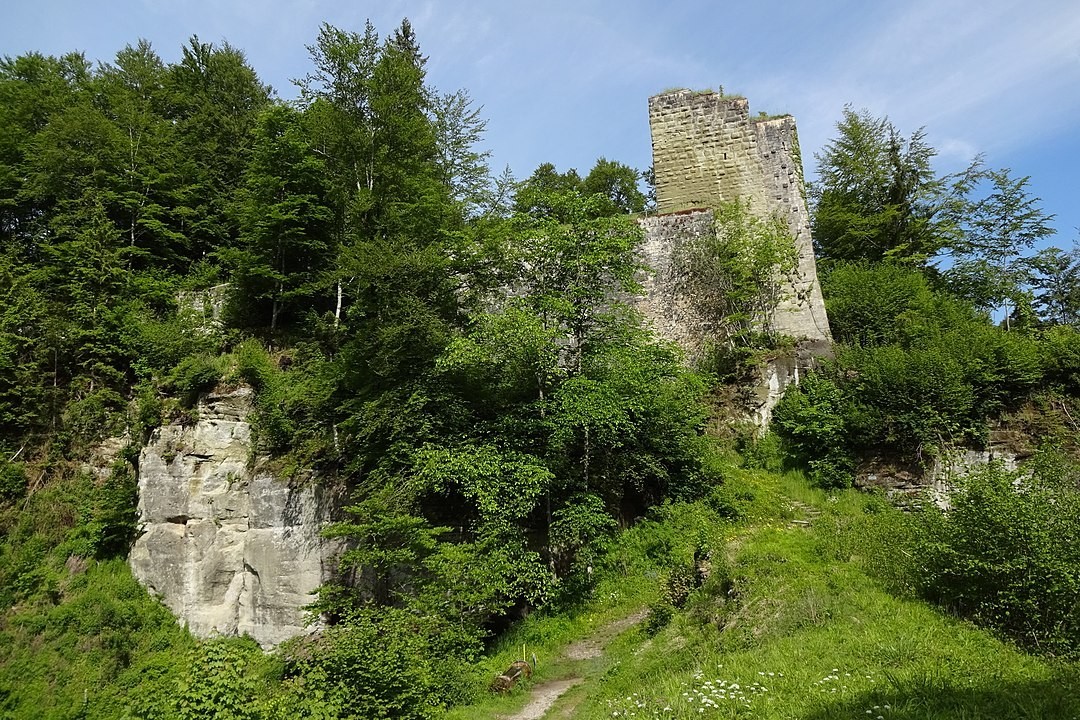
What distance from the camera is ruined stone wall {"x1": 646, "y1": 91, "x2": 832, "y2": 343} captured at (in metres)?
15.4

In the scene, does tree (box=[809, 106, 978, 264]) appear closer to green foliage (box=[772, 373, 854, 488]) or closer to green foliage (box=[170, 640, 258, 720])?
green foliage (box=[772, 373, 854, 488])

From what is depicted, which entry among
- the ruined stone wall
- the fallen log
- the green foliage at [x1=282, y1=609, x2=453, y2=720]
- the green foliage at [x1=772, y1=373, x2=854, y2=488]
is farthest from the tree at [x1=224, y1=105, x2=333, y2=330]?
the green foliage at [x1=772, y1=373, x2=854, y2=488]

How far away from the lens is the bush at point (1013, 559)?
5582 millimetres

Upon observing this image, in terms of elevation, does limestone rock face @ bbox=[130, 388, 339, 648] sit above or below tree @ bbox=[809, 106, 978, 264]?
below

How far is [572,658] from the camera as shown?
884 centimetres

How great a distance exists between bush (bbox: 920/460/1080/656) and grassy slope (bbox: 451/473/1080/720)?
360 mm

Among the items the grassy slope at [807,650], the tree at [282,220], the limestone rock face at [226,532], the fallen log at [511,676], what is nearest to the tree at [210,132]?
the tree at [282,220]

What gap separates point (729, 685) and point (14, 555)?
16206 millimetres

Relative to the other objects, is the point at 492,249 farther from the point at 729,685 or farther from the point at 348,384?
the point at 729,685

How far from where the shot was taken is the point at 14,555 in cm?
1345

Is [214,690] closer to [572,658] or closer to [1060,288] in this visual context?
[572,658]

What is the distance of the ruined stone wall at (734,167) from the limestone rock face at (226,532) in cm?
1194

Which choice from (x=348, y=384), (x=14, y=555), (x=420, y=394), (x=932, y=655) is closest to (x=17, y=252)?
(x=14, y=555)

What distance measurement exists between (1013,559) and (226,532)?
14.0 meters
